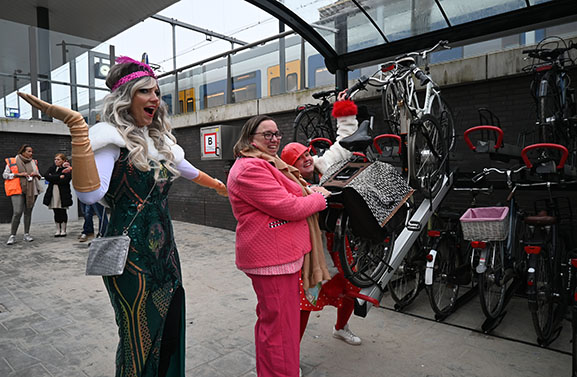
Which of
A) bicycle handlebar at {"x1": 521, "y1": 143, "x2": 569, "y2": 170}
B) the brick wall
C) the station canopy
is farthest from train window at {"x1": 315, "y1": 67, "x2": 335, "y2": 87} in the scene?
bicycle handlebar at {"x1": 521, "y1": 143, "x2": 569, "y2": 170}

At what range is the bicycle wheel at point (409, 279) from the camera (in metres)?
4.54

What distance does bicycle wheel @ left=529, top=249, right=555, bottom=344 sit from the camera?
3496mm

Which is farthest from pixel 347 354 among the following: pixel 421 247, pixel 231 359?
pixel 421 247

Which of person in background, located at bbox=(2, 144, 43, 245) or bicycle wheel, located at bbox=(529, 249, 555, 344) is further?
person in background, located at bbox=(2, 144, 43, 245)

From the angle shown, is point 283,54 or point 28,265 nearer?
point 28,265

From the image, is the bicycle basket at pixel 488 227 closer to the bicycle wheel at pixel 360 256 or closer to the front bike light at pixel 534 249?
the front bike light at pixel 534 249

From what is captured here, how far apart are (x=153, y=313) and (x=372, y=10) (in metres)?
4.99

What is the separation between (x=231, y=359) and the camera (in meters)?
3.37

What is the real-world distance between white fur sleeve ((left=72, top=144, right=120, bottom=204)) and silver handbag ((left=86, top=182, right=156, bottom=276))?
0.22 meters

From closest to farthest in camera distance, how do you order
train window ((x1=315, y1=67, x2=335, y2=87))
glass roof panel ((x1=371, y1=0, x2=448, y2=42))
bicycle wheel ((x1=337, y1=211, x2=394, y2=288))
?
1. bicycle wheel ((x1=337, y1=211, x2=394, y2=288))
2. glass roof panel ((x1=371, y1=0, x2=448, y2=42))
3. train window ((x1=315, y1=67, x2=335, y2=87))

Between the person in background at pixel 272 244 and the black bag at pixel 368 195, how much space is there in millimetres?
266

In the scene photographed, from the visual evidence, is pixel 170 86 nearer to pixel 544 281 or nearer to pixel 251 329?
pixel 251 329

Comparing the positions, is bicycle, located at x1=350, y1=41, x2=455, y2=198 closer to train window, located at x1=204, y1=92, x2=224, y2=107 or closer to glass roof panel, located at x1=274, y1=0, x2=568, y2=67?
glass roof panel, located at x1=274, y1=0, x2=568, y2=67

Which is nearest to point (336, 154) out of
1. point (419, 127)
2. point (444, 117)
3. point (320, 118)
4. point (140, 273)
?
point (419, 127)
